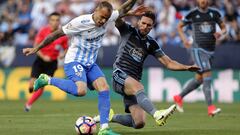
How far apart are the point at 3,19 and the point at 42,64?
27.6ft

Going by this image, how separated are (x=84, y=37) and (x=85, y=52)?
24 cm

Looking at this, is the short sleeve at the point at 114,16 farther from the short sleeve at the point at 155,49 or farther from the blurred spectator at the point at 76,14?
the blurred spectator at the point at 76,14

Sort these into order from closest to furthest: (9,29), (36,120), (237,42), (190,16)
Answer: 1. (36,120)
2. (190,16)
3. (237,42)
4. (9,29)

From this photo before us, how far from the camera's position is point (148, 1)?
22969 millimetres

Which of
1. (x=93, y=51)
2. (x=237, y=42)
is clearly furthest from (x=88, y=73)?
(x=237, y=42)

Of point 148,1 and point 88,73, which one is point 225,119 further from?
point 148,1

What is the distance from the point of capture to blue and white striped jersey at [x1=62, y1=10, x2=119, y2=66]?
10.8 metres

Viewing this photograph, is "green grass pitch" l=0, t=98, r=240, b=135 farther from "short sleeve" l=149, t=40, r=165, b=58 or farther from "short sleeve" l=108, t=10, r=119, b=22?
"short sleeve" l=108, t=10, r=119, b=22

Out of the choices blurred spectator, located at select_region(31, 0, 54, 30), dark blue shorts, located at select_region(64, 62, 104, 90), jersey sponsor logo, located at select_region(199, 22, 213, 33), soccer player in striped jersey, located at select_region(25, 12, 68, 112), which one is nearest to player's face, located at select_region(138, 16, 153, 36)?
dark blue shorts, located at select_region(64, 62, 104, 90)

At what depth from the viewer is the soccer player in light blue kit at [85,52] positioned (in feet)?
34.5

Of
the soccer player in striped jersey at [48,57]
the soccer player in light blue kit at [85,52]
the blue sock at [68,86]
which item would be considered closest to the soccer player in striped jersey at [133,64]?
the soccer player in light blue kit at [85,52]

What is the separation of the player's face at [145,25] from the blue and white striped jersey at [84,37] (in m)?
0.40

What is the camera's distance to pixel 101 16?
34.4ft

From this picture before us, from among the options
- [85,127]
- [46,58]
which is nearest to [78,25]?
[85,127]
